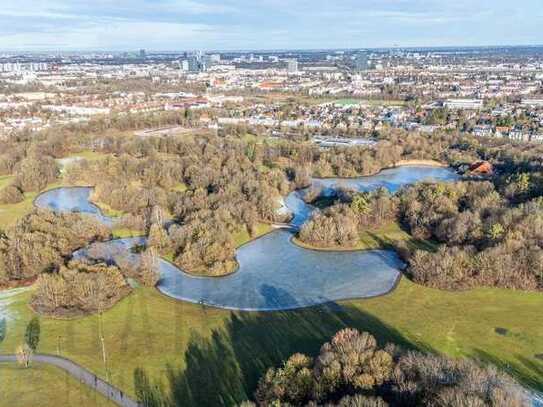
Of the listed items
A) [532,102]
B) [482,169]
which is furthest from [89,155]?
[532,102]

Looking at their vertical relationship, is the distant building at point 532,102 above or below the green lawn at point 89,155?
above

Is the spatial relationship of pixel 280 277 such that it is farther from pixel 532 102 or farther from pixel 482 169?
pixel 532 102

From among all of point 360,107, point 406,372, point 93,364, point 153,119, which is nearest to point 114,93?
point 153,119

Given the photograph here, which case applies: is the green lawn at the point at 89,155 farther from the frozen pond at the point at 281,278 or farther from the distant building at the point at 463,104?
the distant building at the point at 463,104

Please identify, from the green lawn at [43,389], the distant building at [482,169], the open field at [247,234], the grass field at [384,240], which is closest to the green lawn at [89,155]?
the open field at [247,234]

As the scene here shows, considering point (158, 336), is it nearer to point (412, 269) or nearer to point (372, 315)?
point (372, 315)

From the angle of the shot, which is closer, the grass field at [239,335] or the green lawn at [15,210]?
the grass field at [239,335]
